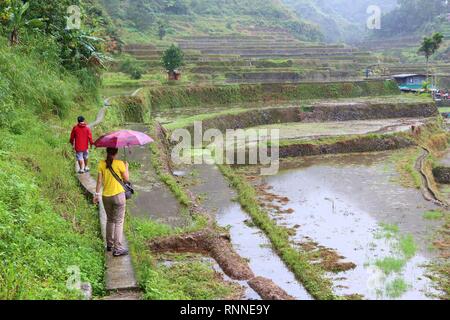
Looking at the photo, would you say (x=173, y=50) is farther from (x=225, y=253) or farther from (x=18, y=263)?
(x=18, y=263)

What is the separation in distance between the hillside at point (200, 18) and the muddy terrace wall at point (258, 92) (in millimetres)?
17478

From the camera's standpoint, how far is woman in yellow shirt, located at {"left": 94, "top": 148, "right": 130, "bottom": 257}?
6.35 meters

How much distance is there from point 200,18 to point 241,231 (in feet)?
181

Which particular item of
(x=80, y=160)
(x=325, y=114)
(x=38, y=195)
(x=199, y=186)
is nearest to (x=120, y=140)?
(x=38, y=195)

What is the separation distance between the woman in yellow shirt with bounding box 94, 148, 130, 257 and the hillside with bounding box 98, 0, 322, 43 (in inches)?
1539

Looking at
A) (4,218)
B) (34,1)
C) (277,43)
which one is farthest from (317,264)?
(277,43)

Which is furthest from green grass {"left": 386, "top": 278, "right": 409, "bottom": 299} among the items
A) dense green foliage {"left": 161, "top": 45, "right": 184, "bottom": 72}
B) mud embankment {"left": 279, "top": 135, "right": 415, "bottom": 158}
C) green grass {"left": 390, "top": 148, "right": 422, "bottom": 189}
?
dense green foliage {"left": 161, "top": 45, "right": 184, "bottom": 72}

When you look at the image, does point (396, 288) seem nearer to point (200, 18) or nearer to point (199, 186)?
point (199, 186)

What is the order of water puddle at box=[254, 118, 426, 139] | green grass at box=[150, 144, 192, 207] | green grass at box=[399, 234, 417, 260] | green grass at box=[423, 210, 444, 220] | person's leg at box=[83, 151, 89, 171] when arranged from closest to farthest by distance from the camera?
green grass at box=[399, 234, 417, 260] < person's leg at box=[83, 151, 89, 171] < green grass at box=[150, 144, 192, 207] < green grass at box=[423, 210, 444, 220] < water puddle at box=[254, 118, 426, 139]

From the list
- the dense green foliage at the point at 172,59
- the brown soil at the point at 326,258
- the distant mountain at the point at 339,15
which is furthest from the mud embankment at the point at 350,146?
the distant mountain at the point at 339,15

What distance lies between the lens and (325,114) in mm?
26781

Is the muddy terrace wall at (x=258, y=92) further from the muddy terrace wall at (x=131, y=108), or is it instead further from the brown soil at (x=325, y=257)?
the brown soil at (x=325, y=257)

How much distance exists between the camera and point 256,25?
63.1 meters
